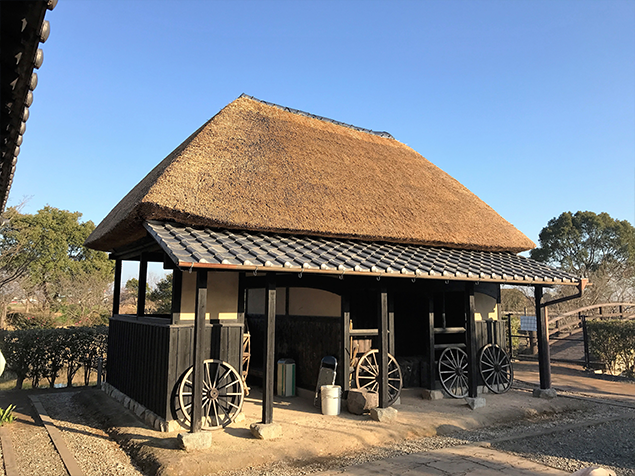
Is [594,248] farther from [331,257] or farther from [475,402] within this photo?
[331,257]

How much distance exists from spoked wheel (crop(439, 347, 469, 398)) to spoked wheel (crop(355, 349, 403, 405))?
1104 mm

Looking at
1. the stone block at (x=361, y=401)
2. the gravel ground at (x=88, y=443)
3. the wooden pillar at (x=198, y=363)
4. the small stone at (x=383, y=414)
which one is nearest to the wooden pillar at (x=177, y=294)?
the wooden pillar at (x=198, y=363)

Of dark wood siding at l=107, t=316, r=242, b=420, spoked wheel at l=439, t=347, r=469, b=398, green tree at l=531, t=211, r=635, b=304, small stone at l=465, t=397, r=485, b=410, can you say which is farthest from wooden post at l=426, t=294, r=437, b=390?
green tree at l=531, t=211, r=635, b=304

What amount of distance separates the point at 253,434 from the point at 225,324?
165 cm

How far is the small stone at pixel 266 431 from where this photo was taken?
5650mm

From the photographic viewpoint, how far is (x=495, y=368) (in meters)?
9.02

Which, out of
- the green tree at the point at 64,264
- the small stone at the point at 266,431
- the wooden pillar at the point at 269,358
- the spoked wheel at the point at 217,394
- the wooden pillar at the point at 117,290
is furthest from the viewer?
the green tree at the point at 64,264

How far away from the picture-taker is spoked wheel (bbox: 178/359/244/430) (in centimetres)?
610

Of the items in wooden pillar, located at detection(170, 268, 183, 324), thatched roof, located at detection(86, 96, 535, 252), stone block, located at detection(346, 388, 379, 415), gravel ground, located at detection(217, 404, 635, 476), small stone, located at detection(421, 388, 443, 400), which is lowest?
gravel ground, located at detection(217, 404, 635, 476)

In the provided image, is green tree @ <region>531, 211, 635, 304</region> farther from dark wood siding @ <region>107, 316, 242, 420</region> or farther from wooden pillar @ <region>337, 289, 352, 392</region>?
dark wood siding @ <region>107, 316, 242, 420</region>

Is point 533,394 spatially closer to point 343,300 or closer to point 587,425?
point 587,425

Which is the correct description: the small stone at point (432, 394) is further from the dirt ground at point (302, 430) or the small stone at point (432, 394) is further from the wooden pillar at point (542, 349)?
the wooden pillar at point (542, 349)

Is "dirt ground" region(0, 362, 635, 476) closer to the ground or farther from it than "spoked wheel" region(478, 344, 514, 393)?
closer to the ground

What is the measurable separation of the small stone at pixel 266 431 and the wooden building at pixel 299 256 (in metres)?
0.24
